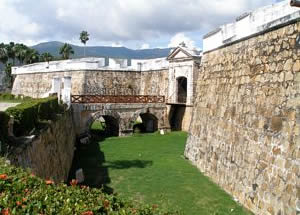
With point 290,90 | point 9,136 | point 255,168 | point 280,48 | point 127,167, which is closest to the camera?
point 9,136

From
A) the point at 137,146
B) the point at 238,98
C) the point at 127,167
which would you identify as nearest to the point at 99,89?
the point at 137,146

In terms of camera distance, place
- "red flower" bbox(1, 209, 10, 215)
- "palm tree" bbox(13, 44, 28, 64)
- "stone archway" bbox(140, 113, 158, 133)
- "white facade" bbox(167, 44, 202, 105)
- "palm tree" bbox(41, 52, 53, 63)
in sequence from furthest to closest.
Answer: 1. "palm tree" bbox(13, 44, 28, 64)
2. "palm tree" bbox(41, 52, 53, 63)
3. "stone archway" bbox(140, 113, 158, 133)
4. "white facade" bbox(167, 44, 202, 105)
5. "red flower" bbox(1, 209, 10, 215)

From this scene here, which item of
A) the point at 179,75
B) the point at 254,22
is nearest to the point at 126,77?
the point at 179,75

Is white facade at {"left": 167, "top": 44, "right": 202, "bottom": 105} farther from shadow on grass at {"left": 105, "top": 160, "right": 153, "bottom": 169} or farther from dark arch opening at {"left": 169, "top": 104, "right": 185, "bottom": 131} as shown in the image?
shadow on grass at {"left": 105, "top": 160, "right": 153, "bottom": 169}

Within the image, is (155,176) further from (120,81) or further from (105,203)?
(120,81)

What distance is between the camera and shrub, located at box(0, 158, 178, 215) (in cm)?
345

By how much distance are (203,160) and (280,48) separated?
229 inches

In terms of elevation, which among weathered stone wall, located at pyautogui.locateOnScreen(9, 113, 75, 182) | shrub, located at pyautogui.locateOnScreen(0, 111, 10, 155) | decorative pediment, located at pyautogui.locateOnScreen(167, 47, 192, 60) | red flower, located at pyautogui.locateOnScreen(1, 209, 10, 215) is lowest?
weathered stone wall, located at pyautogui.locateOnScreen(9, 113, 75, 182)

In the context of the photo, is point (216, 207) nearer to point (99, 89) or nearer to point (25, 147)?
point (25, 147)

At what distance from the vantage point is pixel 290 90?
7.75 m

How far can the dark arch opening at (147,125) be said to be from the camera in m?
Result: 25.3

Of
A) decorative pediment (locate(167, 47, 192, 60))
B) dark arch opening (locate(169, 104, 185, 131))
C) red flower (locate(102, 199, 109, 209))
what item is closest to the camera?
red flower (locate(102, 199, 109, 209))

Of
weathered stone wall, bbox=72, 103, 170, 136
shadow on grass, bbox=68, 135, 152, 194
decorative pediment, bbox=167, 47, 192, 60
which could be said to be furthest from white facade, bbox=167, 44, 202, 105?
shadow on grass, bbox=68, 135, 152, 194

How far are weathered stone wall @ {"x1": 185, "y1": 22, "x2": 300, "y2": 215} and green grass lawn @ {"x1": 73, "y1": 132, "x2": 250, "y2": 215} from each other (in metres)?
0.62
